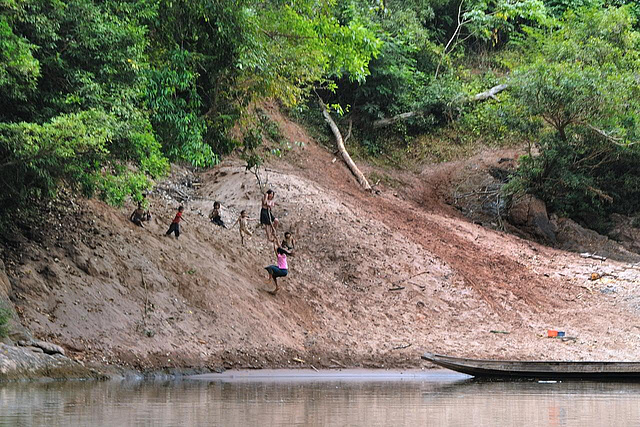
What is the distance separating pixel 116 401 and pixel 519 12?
107 ft

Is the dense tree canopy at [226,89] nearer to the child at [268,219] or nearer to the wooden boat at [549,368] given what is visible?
the child at [268,219]

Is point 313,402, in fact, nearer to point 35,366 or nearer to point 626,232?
point 35,366

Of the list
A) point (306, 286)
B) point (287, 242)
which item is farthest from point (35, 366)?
point (306, 286)

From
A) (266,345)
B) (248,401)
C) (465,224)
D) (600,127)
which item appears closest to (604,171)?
(600,127)

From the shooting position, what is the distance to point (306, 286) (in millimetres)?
23750

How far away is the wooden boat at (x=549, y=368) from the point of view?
18312 millimetres

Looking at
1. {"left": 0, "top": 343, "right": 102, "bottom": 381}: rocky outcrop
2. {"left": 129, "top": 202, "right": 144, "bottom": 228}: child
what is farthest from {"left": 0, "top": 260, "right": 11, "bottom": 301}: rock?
{"left": 129, "top": 202, "right": 144, "bottom": 228}: child

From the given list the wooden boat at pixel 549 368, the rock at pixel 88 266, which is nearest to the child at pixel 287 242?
the rock at pixel 88 266

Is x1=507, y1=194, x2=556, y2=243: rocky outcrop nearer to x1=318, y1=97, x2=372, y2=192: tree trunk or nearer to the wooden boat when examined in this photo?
x1=318, y1=97, x2=372, y2=192: tree trunk

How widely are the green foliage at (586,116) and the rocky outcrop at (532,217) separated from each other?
0.43m

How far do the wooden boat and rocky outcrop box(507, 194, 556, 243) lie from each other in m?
16.2

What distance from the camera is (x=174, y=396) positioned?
14.4 metres

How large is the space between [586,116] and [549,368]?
1595 centimetres

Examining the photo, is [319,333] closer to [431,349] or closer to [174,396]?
[431,349]
